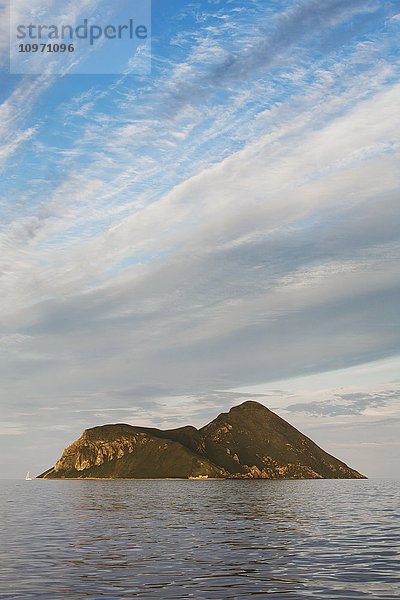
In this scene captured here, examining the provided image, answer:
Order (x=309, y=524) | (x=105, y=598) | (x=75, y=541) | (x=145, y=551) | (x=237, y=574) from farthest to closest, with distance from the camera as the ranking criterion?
1. (x=309, y=524)
2. (x=75, y=541)
3. (x=145, y=551)
4. (x=237, y=574)
5. (x=105, y=598)

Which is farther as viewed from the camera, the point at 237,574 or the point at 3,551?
the point at 3,551

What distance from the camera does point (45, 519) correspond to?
79500mm

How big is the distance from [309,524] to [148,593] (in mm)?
44516

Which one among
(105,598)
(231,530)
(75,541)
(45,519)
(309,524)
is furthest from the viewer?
(45,519)

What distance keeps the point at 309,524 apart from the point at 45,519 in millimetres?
36794

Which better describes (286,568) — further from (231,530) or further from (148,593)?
(231,530)

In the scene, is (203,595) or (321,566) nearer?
(203,595)

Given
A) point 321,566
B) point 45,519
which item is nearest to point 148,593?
point 321,566

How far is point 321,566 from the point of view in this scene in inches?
1484

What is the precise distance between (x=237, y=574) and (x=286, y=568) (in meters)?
4.09

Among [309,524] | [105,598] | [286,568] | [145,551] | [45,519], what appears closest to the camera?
[105,598]

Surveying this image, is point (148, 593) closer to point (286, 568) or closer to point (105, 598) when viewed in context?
point (105, 598)

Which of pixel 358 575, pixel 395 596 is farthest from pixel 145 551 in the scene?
pixel 395 596

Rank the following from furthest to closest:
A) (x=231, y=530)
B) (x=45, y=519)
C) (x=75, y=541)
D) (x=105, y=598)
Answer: (x=45, y=519), (x=231, y=530), (x=75, y=541), (x=105, y=598)
